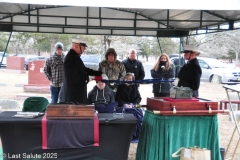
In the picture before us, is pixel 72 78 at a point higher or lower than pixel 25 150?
higher

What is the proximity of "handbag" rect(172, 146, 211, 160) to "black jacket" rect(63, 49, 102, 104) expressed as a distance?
137 centimetres

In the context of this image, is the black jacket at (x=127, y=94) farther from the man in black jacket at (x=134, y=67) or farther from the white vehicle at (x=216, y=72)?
the white vehicle at (x=216, y=72)

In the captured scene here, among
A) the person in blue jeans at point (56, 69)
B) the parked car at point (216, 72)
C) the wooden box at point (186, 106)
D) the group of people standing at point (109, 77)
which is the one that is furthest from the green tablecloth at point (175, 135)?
the parked car at point (216, 72)

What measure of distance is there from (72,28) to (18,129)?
12.4 ft

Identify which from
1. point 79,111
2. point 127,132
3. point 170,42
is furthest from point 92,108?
point 170,42

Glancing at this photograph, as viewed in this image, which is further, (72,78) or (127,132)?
(72,78)

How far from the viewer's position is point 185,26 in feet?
20.4

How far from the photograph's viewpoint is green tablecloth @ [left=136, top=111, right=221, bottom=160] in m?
2.97

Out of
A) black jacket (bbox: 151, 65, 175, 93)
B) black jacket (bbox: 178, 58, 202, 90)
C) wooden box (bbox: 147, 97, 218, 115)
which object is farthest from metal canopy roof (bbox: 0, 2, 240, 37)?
wooden box (bbox: 147, 97, 218, 115)

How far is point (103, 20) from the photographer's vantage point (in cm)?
605

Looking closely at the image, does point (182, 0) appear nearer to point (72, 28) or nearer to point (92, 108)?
point (92, 108)

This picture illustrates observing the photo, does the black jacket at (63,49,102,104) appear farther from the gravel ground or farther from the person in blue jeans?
the person in blue jeans

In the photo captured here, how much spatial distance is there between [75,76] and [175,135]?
134 centimetres

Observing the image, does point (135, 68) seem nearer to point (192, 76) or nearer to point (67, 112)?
point (192, 76)
